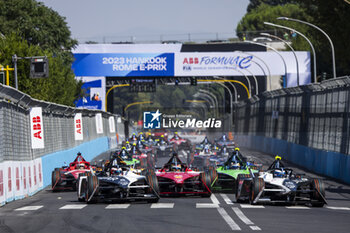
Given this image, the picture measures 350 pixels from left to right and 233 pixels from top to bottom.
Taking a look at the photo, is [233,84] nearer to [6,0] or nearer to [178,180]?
[6,0]

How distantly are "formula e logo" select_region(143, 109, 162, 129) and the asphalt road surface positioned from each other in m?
43.2

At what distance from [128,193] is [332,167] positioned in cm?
1223

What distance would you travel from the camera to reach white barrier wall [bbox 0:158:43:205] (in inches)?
749

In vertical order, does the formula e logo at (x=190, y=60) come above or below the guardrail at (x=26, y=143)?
above

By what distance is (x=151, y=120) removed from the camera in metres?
64.2

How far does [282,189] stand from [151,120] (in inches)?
1864

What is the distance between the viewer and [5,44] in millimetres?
51062

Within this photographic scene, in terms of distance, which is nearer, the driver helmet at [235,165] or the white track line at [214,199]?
the white track line at [214,199]

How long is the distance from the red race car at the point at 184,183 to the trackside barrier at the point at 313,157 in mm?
7597

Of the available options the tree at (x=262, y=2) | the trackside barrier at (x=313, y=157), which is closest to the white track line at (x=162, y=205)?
the trackside barrier at (x=313, y=157)

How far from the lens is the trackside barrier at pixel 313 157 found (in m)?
26.9

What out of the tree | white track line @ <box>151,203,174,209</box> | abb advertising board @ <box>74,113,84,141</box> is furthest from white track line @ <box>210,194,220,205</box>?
the tree

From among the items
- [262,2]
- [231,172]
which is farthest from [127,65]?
[262,2]

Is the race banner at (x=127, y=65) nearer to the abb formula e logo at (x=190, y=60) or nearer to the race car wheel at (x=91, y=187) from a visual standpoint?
the abb formula e logo at (x=190, y=60)
